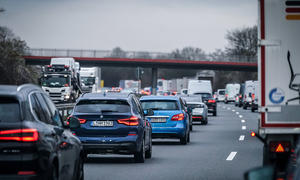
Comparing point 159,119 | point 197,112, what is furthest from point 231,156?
point 197,112

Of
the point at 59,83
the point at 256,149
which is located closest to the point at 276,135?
the point at 256,149

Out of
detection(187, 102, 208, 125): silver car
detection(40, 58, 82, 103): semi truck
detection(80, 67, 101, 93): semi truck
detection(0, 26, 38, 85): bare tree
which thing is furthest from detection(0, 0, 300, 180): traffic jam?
detection(0, 26, 38, 85): bare tree

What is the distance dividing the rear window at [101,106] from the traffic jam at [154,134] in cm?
2

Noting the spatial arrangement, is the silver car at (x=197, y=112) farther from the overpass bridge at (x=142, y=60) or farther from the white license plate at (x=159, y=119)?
the overpass bridge at (x=142, y=60)

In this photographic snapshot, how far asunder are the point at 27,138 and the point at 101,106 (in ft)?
25.4

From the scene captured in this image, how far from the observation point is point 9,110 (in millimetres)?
8141

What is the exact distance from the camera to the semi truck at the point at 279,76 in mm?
9688

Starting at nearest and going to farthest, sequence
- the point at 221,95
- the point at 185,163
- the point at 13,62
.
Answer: the point at 185,163, the point at 13,62, the point at 221,95

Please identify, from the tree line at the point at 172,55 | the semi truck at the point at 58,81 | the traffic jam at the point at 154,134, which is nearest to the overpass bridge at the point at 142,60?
the tree line at the point at 172,55

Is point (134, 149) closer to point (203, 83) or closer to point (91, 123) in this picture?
point (91, 123)

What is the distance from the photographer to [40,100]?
8.91m

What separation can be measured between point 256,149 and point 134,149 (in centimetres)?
574

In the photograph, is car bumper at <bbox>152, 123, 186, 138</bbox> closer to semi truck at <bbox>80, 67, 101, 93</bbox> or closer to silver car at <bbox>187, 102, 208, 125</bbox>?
silver car at <bbox>187, 102, 208, 125</bbox>

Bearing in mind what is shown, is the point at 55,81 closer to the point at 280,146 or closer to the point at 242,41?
the point at 280,146
